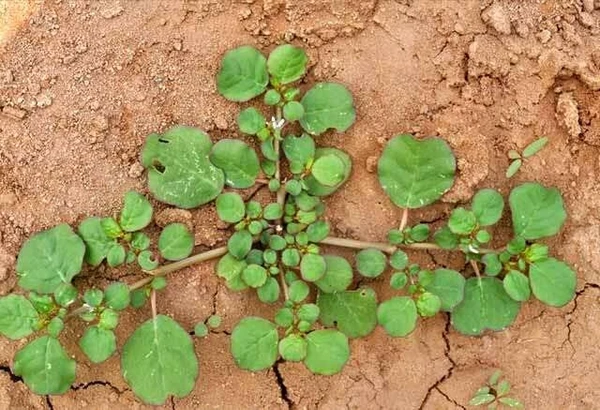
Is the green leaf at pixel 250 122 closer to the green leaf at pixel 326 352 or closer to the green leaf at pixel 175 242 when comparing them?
the green leaf at pixel 175 242

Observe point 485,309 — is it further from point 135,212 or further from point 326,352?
point 135,212

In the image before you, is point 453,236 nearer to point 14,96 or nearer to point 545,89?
point 545,89

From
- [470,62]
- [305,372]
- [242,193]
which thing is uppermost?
[470,62]

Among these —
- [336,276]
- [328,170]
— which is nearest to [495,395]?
[336,276]

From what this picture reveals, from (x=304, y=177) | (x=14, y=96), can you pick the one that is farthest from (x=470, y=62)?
(x=14, y=96)

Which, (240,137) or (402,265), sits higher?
(240,137)

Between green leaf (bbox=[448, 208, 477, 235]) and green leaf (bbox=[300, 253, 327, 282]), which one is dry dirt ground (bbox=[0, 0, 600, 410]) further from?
green leaf (bbox=[300, 253, 327, 282])

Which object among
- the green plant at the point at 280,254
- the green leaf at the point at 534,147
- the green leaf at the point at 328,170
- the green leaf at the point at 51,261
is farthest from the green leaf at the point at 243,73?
the green leaf at the point at 534,147
